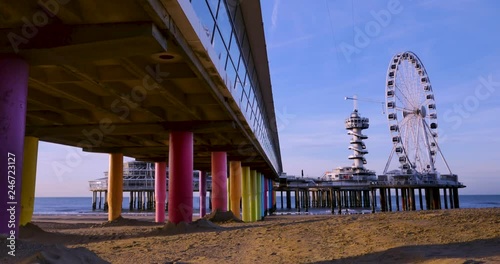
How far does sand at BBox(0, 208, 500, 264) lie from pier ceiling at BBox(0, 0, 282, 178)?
368cm

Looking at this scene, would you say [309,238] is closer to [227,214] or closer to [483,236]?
[483,236]

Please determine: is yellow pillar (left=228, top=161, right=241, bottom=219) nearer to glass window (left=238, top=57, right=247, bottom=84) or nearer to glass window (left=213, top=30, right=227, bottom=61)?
glass window (left=238, top=57, right=247, bottom=84)

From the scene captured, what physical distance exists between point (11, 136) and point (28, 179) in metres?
11.2

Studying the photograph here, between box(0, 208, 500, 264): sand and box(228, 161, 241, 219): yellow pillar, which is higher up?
box(228, 161, 241, 219): yellow pillar

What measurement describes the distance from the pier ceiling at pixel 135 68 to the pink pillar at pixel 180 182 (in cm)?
83

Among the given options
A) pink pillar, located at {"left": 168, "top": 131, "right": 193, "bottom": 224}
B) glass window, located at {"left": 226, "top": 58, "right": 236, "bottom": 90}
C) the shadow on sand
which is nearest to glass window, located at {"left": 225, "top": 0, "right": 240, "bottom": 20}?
glass window, located at {"left": 226, "top": 58, "right": 236, "bottom": 90}

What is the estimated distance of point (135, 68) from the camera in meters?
10.9

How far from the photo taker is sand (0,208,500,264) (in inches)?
298

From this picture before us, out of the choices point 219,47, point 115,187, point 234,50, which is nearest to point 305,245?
point 219,47

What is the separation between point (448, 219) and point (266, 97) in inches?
634

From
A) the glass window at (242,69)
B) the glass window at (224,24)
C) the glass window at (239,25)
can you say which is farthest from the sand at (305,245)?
the glass window at (239,25)

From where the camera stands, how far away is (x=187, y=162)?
58.2 feet

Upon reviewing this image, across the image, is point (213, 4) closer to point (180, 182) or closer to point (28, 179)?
point (180, 182)

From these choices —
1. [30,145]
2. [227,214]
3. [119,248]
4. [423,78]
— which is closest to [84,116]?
[30,145]
